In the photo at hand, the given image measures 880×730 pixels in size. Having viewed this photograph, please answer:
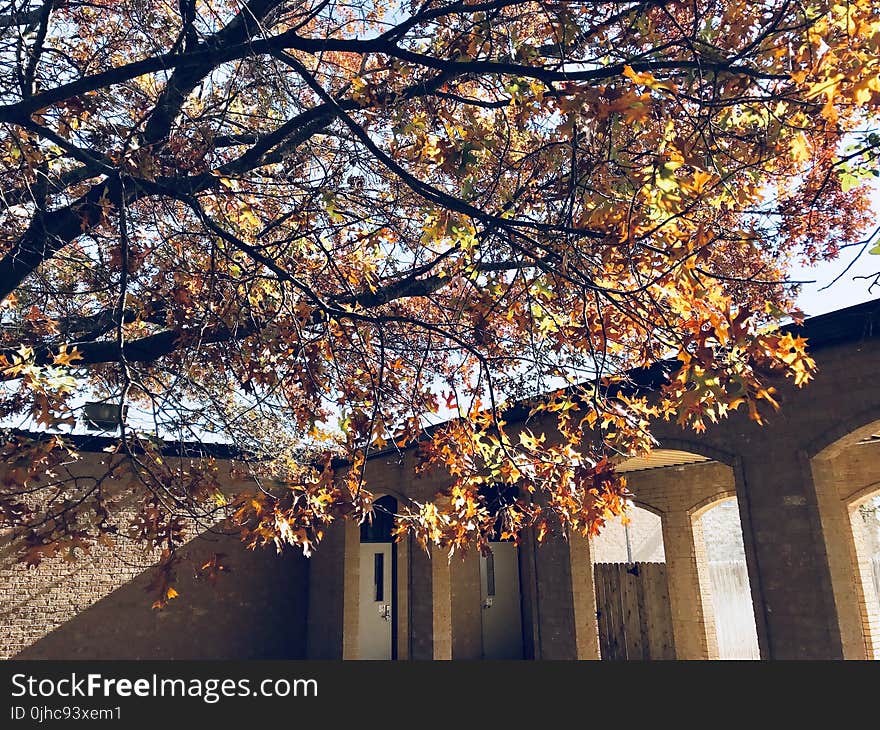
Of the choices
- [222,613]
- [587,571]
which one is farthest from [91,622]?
[587,571]

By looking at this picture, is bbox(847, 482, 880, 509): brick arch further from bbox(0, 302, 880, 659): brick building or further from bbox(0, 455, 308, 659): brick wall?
bbox(0, 455, 308, 659): brick wall

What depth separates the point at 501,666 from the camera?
463cm

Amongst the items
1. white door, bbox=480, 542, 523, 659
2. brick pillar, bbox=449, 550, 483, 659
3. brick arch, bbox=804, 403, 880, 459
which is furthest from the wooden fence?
brick arch, bbox=804, 403, 880, 459

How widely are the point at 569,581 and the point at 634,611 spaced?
5526 mm

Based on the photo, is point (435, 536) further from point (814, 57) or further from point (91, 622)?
point (91, 622)

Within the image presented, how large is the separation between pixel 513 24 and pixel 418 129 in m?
1.03

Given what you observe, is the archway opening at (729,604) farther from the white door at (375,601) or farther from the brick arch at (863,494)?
the white door at (375,601)

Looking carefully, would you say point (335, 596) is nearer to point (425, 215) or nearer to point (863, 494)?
point (863, 494)

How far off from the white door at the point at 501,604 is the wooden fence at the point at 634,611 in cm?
196

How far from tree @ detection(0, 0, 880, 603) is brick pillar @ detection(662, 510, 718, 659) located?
23.7 ft

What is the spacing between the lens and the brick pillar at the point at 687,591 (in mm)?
11594

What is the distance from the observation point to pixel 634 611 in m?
12.6

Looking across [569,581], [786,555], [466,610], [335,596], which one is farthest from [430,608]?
[786,555]

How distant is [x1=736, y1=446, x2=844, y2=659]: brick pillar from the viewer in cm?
568
